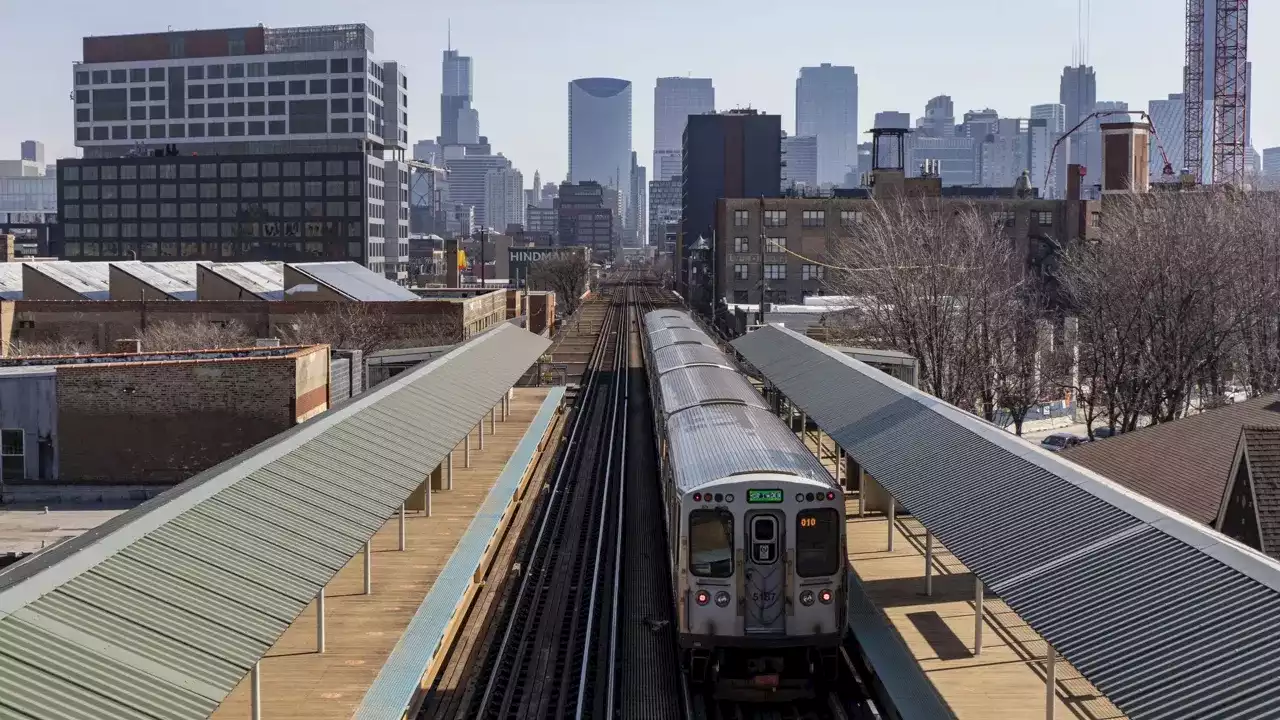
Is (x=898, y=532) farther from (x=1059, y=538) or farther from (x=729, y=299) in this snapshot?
(x=729, y=299)

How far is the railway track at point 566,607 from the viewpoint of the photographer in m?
18.4

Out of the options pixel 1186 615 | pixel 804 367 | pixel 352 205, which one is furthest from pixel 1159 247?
pixel 352 205

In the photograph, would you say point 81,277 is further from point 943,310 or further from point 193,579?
point 193,579

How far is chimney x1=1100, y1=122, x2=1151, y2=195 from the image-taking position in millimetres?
91750

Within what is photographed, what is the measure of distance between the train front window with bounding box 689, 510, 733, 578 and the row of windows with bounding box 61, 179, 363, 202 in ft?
370

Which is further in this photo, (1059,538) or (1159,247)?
(1159,247)

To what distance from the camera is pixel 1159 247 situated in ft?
148

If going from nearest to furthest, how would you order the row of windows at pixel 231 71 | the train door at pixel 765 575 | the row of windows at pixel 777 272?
the train door at pixel 765 575 → the row of windows at pixel 777 272 → the row of windows at pixel 231 71

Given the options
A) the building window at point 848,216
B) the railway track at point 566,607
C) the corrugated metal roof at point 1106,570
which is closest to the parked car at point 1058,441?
the railway track at point 566,607

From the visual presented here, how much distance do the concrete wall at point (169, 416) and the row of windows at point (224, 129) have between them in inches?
3888

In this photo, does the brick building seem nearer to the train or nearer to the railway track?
the railway track

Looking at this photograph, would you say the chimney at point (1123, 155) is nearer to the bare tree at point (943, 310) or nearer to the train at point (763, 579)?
the bare tree at point (943, 310)

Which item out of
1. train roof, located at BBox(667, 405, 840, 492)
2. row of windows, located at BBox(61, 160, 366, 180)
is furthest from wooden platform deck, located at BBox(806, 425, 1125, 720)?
row of windows, located at BBox(61, 160, 366, 180)

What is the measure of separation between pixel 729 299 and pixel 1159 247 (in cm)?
5669
